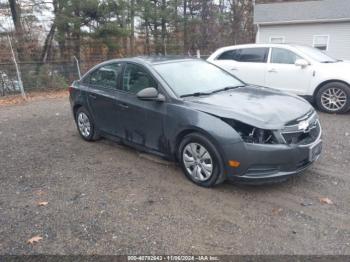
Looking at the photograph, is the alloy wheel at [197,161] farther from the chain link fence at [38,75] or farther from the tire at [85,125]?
the chain link fence at [38,75]

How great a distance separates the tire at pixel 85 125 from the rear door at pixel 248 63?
453cm

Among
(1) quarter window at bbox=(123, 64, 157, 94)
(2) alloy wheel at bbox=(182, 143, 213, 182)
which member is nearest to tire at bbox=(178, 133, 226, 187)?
(2) alloy wheel at bbox=(182, 143, 213, 182)

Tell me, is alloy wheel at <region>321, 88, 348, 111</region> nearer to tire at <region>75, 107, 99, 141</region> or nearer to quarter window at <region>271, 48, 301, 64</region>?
quarter window at <region>271, 48, 301, 64</region>

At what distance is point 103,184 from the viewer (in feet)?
14.0

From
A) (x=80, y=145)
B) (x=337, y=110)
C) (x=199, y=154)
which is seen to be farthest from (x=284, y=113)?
(x=337, y=110)

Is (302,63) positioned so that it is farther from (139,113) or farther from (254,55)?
(139,113)

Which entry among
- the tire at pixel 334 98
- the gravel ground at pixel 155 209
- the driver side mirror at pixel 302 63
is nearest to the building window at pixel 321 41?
the driver side mirror at pixel 302 63

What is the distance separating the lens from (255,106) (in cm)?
392

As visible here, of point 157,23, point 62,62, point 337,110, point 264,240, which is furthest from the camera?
point 157,23

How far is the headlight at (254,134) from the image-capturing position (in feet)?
11.7

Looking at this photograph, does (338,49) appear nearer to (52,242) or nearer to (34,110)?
(34,110)

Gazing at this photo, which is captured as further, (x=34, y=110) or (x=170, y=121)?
(x=34, y=110)

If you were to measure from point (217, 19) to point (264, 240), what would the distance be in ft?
71.6

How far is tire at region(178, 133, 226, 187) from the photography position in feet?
12.5
